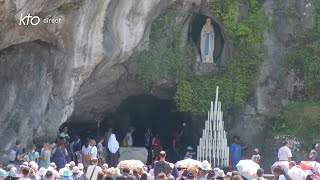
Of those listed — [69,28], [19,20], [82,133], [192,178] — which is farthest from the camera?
[82,133]

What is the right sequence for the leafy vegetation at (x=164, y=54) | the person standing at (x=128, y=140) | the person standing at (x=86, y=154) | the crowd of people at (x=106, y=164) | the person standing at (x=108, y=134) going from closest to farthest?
the crowd of people at (x=106, y=164) < the person standing at (x=86, y=154) < the leafy vegetation at (x=164, y=54) < the person standing at (x=108, y=134) < the person standing at (x=128, y=140)

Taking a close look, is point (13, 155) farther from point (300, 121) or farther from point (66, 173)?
point (300, 121)

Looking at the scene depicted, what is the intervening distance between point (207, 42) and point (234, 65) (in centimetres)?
130

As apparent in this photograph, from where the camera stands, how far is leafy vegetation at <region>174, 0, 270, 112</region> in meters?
31.1

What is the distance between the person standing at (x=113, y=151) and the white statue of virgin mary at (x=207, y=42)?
4.28 meters

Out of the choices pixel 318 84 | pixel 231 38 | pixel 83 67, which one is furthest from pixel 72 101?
pixel 318 84

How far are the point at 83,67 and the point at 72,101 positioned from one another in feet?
3.85

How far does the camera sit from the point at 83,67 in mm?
28297

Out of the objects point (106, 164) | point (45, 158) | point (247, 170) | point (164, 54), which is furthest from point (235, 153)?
point (247, 170)

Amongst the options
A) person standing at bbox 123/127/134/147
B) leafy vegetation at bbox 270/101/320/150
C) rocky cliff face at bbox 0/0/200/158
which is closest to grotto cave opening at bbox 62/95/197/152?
person standing at bbox 123/127/134/147

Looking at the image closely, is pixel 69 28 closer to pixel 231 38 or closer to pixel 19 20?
pixel 19 20

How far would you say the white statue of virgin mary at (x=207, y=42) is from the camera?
31969 mm

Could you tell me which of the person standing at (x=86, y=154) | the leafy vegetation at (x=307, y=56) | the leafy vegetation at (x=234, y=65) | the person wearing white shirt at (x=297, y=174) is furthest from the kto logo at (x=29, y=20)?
the leafy vegetation at (x=307, y=56)

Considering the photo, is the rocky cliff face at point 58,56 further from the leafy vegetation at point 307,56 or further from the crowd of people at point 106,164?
the leafy vegetation at point 307,56
